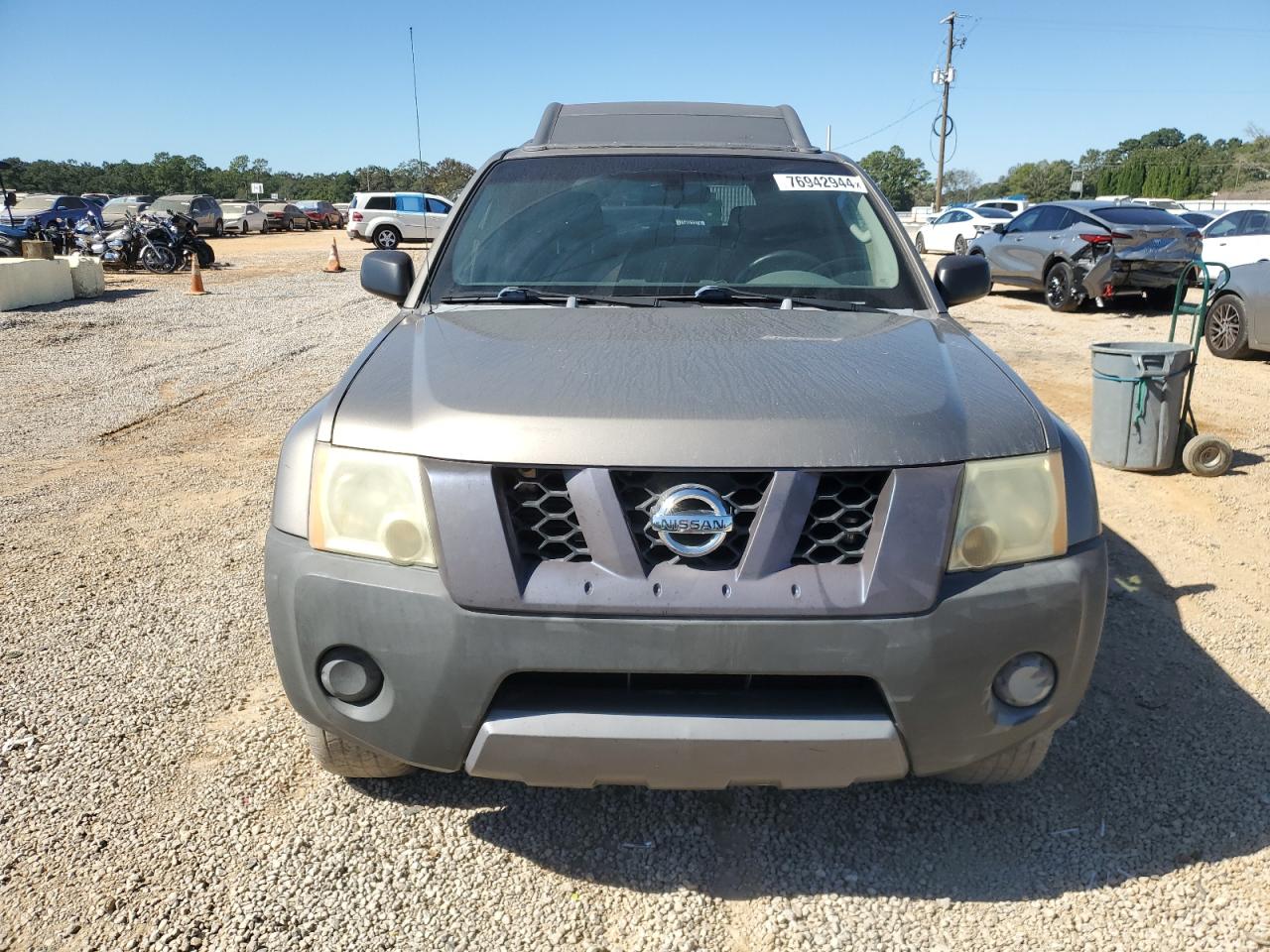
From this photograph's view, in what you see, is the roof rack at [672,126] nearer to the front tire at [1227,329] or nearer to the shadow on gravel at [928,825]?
the shadow on gravel at [928,825]

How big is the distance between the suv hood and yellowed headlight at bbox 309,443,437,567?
0.14 feet

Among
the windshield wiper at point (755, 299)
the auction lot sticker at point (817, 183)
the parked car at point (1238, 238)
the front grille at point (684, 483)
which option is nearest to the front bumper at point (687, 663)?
the front grille at point (684, 483)

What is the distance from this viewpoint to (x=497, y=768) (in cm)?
201

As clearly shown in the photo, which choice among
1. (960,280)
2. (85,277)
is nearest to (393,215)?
(85,277)

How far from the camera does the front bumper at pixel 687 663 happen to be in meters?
1.91

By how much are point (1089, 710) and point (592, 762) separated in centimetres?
191

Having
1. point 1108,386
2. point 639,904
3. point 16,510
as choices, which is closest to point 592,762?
point 639,904

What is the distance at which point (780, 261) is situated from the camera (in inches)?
125

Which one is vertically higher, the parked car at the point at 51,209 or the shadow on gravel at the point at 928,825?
the parked car at the point at 51,209

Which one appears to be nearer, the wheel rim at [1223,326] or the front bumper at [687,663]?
the front bumper at [687,663]

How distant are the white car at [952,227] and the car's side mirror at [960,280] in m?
21.6

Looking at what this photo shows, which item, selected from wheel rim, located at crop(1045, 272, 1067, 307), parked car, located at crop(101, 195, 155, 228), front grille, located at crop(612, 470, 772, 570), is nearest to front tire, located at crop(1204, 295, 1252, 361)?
wheel rim, located at crop(1045, 272, 1067, 307)

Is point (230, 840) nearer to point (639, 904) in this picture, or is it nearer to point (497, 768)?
point (497, 768)

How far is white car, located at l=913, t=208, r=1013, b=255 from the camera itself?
2397cm
